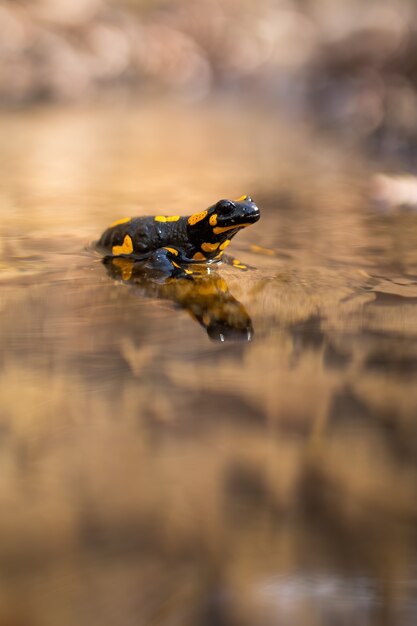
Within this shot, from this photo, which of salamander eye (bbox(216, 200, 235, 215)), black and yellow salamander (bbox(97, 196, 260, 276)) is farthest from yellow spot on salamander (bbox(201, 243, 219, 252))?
salamander eye (bbox(216, 200, 235, 215))

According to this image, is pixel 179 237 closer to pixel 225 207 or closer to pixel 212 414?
pixel 225 207

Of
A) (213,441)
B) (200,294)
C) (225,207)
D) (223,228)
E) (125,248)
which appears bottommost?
(213,441)

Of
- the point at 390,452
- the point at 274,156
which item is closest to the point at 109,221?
the point at 390,452

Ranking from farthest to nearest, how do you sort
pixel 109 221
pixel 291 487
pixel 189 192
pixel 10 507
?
pixel 189 192, pixel 109 221, pixel 291 487, pixel 10 507

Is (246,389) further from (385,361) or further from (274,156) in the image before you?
(274,156)

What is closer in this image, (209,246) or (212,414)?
(212,414)

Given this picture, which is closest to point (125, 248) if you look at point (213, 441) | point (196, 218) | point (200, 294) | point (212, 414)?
point (196, 218)

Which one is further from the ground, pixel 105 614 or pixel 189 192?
pixel 189 192
